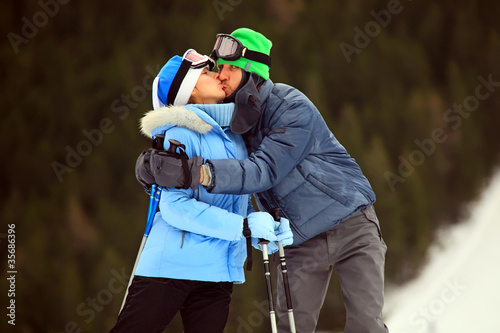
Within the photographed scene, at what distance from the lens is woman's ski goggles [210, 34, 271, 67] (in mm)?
1993

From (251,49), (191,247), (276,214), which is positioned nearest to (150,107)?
(251,49)

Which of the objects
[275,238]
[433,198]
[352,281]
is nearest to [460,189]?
[433,198]

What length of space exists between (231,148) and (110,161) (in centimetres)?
253

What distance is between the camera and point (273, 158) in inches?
71.6

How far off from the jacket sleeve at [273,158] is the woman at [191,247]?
3.1 inches

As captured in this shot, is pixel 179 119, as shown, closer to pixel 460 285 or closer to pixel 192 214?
pixel 192 214

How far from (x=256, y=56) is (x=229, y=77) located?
5.2 inches

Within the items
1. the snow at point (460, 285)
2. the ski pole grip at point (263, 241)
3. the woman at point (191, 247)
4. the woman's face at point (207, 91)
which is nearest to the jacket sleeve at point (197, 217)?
the woman at point (191, 247)

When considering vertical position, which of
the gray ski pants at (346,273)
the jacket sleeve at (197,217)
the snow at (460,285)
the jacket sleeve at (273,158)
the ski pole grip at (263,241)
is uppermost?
the jacket sleeve at (273,158)

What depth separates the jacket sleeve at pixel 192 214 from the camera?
1634 mm

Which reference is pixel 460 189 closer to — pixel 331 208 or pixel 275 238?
pixel 331 208

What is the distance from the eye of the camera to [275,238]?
1790mm

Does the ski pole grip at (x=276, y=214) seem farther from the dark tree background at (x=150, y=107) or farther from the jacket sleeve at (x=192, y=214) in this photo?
the dark tree background at (x=150, y=107)

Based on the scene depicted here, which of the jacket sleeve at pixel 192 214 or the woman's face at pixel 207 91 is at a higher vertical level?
the woman's face at pixel 207 91
